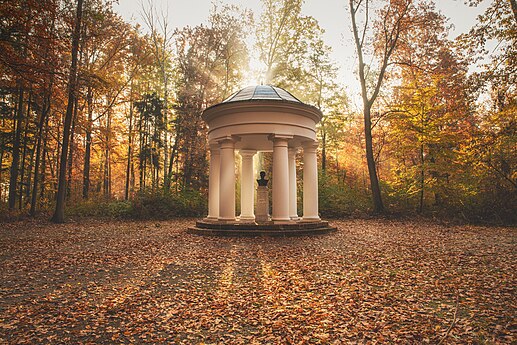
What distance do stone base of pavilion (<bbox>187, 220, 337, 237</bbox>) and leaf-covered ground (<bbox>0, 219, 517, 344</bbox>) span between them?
6.41 feet

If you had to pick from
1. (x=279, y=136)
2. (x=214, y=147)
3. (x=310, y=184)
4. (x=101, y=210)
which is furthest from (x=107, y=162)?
(x=279, y=136)

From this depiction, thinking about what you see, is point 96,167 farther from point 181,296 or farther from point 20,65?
point 181,296

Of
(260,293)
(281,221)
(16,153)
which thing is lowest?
(260,293)

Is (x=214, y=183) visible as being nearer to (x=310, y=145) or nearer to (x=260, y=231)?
(x=260, y=231)

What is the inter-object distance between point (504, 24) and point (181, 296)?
42.5ft

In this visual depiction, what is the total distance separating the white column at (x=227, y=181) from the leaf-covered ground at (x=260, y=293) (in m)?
3.21

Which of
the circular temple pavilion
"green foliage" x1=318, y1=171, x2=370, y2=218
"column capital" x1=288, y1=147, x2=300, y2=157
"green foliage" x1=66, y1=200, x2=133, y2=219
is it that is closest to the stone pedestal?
the circular temple pavilion

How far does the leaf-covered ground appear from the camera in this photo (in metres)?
4.05

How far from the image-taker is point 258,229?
41.1 ft

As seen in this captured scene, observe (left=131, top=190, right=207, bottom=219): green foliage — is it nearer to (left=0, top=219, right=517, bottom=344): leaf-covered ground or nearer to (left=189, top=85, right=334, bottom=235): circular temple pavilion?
(left=189, top=85, right=334, bottom=235): circular temple pavilion

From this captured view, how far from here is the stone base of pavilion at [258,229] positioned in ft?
40.7

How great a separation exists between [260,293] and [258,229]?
22.5 ft

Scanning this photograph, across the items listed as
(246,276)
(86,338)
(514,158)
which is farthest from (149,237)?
(514,158)

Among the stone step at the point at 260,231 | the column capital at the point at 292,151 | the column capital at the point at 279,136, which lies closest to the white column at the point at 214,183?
the stone step at the point at 260,231
